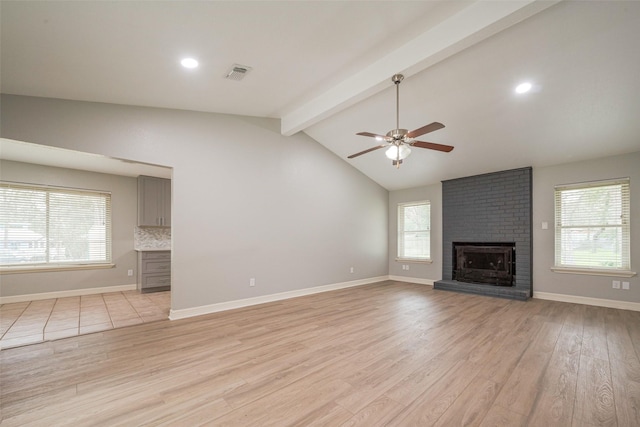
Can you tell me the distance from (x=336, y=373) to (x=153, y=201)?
545 cm

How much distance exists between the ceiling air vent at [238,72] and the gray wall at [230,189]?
1353 millimetres

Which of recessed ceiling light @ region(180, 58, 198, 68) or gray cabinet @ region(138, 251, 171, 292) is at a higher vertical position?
recessed ceiling light @ region(180, 58, 198, 68)

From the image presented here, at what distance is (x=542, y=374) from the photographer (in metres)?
2.38

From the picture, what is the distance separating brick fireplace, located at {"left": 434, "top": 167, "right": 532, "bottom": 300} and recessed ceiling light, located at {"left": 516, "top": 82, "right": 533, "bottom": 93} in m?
2.34

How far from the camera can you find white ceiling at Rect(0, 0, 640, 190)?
7.38 feet

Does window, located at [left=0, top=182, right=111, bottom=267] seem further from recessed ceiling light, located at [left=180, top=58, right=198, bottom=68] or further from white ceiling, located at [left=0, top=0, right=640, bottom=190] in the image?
recessed ceiling light, located at [left=180, top=58, right=198, bottom=68]

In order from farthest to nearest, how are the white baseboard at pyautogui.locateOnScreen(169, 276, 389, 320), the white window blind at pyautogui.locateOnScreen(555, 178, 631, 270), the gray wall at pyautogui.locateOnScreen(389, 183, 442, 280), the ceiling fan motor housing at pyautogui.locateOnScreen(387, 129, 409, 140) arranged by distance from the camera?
1. the gray wall at pyautogui.locateOnScreen(389, 183, 442, 280)
2. the white window blind at pyautogui.locateOnScreen(555, 178, 631, 270)
3. the white baseboard at pyautogui.locateOnScreen(169, 276, 389, 320)
4. the ceiling fan motor housing at pyautogui.locateOnScreen(387, 129, 409, 140)

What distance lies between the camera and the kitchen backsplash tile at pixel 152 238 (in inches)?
243

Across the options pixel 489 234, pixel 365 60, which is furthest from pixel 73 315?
pixel 489 234

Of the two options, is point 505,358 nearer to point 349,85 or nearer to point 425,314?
point 425,314

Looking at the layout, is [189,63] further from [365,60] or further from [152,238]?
[152,238]

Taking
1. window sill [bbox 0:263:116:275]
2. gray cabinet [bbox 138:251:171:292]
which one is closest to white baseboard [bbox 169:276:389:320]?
gray cabinet [bbox 138:251:171:292]

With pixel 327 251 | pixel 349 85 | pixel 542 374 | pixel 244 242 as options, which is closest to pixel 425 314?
pixel 542 374

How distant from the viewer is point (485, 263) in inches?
229
